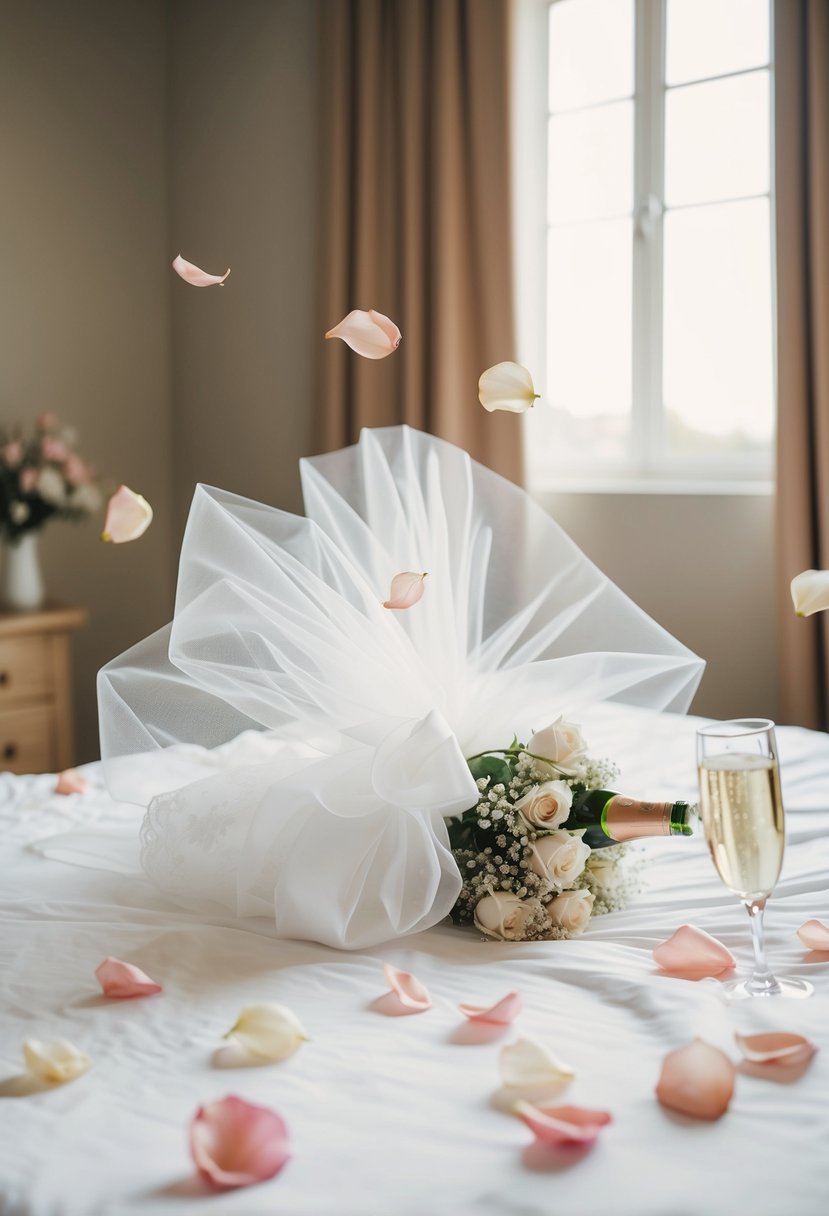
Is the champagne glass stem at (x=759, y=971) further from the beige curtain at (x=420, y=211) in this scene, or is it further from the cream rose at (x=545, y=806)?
the beige curtain at (x=420, y=211)

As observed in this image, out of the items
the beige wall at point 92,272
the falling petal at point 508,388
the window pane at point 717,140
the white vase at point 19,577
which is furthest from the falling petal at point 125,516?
the beige wall at point 92,272

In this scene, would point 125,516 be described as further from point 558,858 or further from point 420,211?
point 420,211

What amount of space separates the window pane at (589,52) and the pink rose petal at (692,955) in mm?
2903

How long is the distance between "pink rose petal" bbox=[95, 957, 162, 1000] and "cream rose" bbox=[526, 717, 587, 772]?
439 mm

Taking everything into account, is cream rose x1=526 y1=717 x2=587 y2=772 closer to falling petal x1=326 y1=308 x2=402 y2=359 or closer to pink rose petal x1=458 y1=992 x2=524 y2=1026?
pink rose petal x1=458 y1=992 x2=524 y2=1026

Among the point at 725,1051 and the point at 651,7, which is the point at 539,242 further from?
the point at 725,1051

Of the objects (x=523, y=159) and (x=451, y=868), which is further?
(x=523, y=159)

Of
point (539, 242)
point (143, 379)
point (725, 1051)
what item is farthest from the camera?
point (143, 379)

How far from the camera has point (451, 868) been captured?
117 centimetres

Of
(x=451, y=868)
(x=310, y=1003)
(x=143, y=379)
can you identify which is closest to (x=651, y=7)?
(x=143, y=379)

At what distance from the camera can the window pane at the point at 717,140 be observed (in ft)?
10.3

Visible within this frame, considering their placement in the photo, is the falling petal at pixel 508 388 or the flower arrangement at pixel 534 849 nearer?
the flower arrangement at pixel 534 849

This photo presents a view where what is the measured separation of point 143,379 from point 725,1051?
376 centimetres

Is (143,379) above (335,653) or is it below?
above
